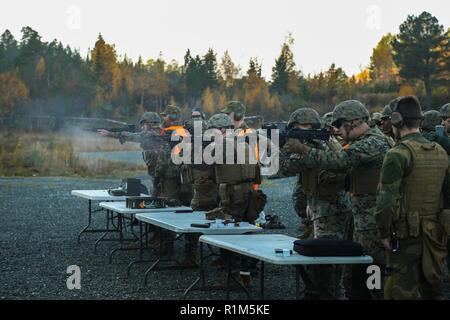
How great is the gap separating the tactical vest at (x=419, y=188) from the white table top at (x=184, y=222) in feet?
7.13

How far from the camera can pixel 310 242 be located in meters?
5.71

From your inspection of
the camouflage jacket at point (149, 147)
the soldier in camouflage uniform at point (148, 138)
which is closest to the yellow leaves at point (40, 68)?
the soldier in camouflage uniform at point (148, 138)

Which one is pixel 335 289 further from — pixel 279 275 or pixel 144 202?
pixel 144 202

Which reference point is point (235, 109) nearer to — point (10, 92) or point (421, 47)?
point (421, 47)

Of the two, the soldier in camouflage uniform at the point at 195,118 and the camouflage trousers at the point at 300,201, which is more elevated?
→ the soldier in camouflage uniform at the point at 195,118

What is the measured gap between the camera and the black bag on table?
18.6 feet

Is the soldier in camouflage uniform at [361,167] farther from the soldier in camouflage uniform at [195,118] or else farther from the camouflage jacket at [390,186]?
the soldier in camouflage uniform at [195,118]

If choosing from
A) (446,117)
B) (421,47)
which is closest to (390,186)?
(446,117)

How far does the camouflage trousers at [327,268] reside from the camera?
242 inches

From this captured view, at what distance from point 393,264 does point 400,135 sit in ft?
3.52

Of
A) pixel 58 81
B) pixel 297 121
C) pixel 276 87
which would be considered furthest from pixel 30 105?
pixel 297 121

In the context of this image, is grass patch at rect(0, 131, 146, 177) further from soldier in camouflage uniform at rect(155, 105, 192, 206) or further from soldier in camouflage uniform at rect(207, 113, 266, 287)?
soldier in camouflage uniform at rect(207, 113, 266, 287)

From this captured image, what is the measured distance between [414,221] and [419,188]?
27cm

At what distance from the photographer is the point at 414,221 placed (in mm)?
5609
